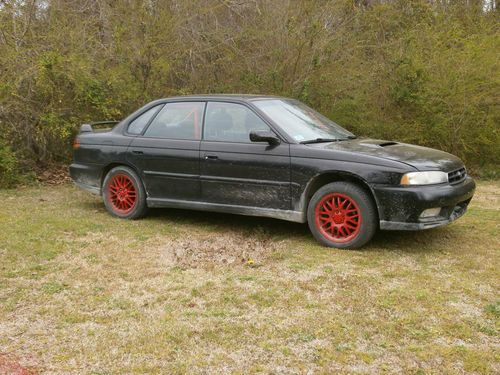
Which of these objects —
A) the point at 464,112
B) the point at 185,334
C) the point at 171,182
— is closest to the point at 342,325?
the point at 185,334

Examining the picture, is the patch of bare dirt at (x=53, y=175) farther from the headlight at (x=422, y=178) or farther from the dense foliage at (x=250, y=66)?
the headlight at (x=422, y=178)

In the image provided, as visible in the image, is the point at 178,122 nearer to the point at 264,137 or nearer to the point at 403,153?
the point at 264,137

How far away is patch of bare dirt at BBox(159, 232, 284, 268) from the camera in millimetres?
5457

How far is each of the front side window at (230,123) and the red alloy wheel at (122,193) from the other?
1270mm

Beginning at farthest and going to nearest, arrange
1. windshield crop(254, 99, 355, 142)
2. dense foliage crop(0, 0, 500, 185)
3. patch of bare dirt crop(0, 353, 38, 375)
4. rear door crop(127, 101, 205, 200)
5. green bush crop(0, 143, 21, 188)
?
1. dense foliage crop(0, 0, 500, 185)
2. green bush crop(0, 143, 21, 188)
3. rear door crop(127, 101, 205, 200)
4. windshield crop(254, 99, 355, 142)
5. patch of bare dirt crop(0, 353, 38, 375)

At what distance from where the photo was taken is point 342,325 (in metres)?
3.96

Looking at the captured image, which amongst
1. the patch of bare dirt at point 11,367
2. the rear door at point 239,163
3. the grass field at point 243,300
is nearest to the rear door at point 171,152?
the rear door at point 239,163

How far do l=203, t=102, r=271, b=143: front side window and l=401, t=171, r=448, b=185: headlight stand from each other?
1569mm

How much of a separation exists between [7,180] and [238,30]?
5.26m

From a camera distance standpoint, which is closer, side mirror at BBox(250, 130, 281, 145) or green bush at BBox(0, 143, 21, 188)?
side mirror at BBox(250, 130, 281, 145)

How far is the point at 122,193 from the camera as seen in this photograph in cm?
723

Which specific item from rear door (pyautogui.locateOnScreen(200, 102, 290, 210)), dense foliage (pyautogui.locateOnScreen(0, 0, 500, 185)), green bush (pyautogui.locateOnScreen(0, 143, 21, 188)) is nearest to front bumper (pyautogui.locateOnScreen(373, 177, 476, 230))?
rear door (pyautogui.locateOnScreen(200, 102, 290, 210))

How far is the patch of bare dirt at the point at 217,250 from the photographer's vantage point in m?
5.46

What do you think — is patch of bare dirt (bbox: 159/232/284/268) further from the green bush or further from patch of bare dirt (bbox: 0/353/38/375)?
the green bush
